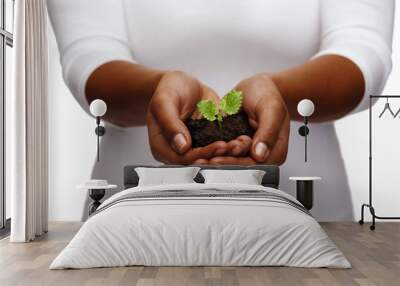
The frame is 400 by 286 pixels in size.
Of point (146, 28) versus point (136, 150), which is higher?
point (146, 28)

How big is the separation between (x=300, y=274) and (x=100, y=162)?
12.6 ft

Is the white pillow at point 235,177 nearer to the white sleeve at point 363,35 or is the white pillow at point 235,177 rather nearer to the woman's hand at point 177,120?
the woman's hand at point 177,120

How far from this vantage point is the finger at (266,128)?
23.5 feet

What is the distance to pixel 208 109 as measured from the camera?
7195 millimetres

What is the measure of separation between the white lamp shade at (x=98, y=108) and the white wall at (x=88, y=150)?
0.31 meters

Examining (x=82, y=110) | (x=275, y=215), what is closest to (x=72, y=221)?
(x=82, y=110)

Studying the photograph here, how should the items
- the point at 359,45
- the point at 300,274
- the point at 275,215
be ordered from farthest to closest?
the point at 359,45 < the point at 275,215 < the point at 300,274

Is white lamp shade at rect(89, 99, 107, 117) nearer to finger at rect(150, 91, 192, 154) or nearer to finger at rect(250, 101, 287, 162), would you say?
finger at rect(150, 91, 192, 154)

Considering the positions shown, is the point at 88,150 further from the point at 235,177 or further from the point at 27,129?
the point at 235,177

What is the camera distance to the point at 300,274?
428cm

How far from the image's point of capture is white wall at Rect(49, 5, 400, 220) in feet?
24.2

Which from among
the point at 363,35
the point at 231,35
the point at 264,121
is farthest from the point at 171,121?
the point at 363,35

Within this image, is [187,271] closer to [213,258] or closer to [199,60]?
[213,258]

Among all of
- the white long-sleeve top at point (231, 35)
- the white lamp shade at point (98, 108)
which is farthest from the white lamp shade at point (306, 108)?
the white lamp shade at point (98, 108)
